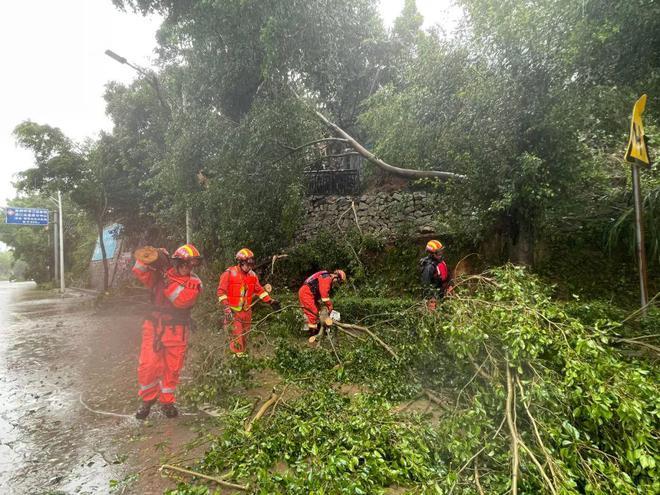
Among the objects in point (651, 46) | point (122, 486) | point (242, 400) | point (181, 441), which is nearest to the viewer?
point (122, 486)

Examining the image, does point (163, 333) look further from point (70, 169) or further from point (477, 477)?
point (70, 169)

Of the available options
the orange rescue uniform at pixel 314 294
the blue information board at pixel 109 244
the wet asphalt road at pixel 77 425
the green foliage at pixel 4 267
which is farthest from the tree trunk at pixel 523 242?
the green foliage at pixel 4 267

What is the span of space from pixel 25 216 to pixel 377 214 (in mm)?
24364

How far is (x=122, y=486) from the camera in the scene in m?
2.47

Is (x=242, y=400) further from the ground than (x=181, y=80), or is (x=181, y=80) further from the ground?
(x=181, y=80)

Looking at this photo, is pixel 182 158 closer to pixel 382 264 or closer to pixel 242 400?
pixel 382 264

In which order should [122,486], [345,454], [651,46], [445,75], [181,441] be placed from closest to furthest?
1. [345,454]
2. [122,486]
3. [181,441]
4. [651,46]
5. [445,75]

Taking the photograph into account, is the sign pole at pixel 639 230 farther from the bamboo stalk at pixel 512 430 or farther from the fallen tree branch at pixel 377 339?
the fallen tree branch at pixel 377 339

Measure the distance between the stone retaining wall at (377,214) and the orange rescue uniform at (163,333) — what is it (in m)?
6.37

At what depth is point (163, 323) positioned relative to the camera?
3.72 meters

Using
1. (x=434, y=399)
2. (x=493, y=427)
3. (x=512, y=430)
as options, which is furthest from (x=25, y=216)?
(x=512, y=430)

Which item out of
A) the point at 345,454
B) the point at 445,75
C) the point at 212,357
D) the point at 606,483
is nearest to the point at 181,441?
the point at 212,357

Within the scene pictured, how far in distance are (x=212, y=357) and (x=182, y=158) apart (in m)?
5.92

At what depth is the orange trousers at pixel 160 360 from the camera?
365cm
